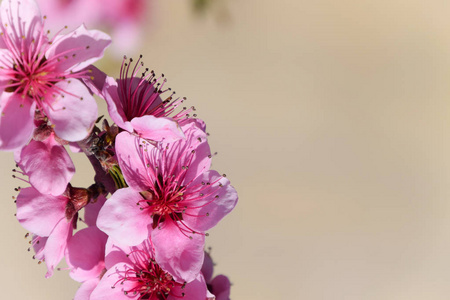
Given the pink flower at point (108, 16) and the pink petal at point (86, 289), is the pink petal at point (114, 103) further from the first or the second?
the pink flower at point (108, 16)

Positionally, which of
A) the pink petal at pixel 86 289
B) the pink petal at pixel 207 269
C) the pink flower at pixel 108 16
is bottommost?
the pink petal at pixel 207 269

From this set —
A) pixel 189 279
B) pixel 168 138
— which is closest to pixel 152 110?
pixel 168 138

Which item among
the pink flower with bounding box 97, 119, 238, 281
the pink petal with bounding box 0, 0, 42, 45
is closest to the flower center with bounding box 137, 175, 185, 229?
the pink flower with bounding box 97, 119, 238, 281

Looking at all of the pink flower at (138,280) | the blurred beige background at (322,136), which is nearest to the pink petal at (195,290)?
the pink flower at (138,280)

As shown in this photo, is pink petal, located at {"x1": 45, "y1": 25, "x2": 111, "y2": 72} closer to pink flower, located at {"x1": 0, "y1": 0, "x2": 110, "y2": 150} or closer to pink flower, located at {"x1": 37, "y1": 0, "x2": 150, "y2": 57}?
pink flower, located at {"x1": 0, "y1": 0, "x2": 110, "y2": 150}

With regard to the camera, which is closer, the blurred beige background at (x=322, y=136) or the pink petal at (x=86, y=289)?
the pink petal at (x=86, y=289)

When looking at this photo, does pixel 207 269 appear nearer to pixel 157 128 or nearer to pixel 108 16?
pixel 157 128

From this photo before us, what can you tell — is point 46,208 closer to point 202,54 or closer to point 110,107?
point 110,107

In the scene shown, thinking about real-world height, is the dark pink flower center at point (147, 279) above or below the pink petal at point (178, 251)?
below
